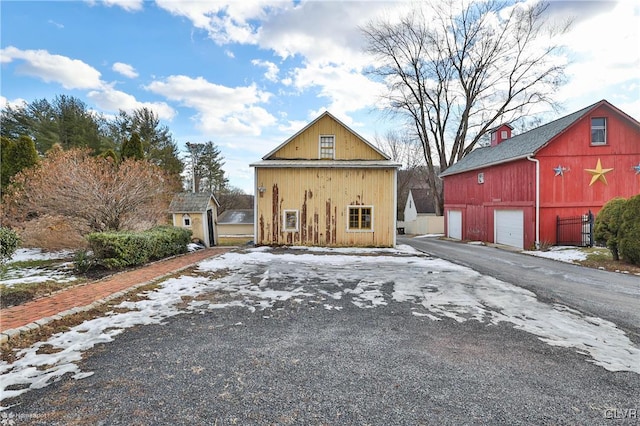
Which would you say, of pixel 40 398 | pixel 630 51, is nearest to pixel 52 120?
pixel 40 398

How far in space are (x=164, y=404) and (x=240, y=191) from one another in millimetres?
37865

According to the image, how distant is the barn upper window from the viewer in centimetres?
1241

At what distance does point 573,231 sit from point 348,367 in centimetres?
1370

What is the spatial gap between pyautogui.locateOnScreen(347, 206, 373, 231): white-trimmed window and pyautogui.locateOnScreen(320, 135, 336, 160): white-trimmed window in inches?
96.5

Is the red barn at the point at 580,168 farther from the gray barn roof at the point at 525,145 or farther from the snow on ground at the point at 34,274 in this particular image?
the snow on ground at the point at 34,274

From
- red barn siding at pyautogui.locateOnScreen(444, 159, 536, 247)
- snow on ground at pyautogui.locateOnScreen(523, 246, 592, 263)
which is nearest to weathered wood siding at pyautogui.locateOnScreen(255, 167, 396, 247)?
snow on ground at pyautogui.locateOnScreen(523, 246, 592, 263)

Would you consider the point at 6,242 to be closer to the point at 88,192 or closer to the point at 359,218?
the point at 88,192

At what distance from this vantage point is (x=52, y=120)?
69.4 feet

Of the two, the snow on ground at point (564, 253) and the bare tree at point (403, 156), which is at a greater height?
the bare tree at point (403, 156)

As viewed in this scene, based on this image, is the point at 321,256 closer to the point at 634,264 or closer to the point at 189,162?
the point at 634,264

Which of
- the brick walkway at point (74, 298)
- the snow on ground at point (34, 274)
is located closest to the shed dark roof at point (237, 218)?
the snow on ground at point (34, 274)

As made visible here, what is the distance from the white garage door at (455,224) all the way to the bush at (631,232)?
35.2ft

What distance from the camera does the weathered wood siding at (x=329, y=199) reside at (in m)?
12.6

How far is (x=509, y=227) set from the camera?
1413 cm
